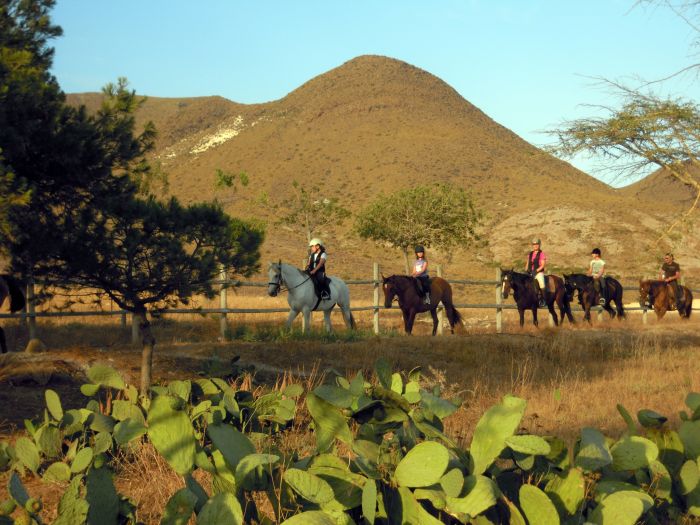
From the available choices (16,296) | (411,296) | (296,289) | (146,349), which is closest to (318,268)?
(296,289)

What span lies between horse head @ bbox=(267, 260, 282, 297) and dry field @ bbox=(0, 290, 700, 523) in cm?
93

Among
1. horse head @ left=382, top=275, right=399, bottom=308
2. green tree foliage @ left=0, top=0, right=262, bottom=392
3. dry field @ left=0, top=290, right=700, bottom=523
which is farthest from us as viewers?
horse head @ left=382, top=275, right=399, bottom=308

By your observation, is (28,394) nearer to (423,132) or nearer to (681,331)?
(681,331)

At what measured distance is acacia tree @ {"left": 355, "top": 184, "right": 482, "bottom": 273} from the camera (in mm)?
42406

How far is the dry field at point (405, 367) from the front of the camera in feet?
21.7

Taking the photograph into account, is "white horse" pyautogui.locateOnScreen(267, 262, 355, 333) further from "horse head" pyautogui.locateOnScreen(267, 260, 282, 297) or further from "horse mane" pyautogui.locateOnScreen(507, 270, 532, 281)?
"horse mane" pyautogui.locateOnScreen(507, 270, 532, 281)

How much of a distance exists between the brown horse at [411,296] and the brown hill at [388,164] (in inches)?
1157

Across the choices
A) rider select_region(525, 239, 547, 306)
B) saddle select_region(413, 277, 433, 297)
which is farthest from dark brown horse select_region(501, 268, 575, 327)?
saddle select_region(413, 277, 433, 297)

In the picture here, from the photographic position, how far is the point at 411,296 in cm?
1775

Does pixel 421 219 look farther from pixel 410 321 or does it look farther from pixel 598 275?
pixel 410 321

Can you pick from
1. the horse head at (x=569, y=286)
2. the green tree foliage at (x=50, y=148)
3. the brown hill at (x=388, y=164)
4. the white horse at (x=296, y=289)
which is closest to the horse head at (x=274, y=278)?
the white horse at (x=296, y=289)

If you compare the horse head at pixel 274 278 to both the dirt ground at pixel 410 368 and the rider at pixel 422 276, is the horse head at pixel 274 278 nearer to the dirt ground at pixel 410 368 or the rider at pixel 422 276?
the dirt ground at pixel 410 368

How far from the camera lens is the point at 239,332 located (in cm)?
1573

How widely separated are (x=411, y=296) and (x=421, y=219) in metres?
25.0
